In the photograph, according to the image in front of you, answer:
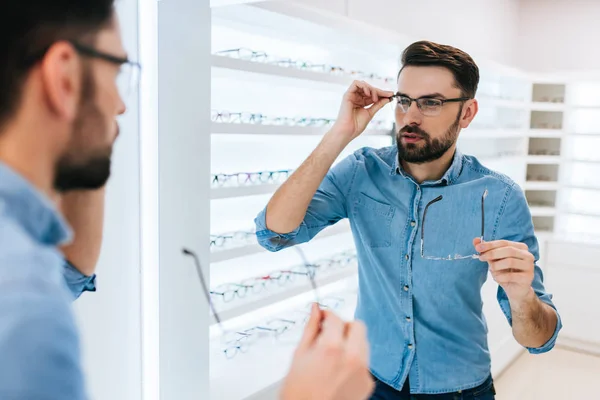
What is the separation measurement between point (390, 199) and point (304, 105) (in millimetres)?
827

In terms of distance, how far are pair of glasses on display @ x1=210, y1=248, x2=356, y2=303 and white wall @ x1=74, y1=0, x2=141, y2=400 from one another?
295mm

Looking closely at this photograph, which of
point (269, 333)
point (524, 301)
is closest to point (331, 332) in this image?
point (524, 301)

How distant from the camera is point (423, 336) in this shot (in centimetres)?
140

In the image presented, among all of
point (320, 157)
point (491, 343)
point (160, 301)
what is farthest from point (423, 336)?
point (491, 343)

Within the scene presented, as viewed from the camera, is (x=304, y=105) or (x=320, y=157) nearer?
(x=320, y=157)

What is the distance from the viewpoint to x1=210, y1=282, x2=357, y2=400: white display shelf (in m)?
1.73

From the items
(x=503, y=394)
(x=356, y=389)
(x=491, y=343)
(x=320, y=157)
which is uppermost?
(x=320, y=157)

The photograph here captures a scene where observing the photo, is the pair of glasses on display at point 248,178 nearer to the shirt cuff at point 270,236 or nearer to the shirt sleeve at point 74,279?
the shirt cuff at point 270,236

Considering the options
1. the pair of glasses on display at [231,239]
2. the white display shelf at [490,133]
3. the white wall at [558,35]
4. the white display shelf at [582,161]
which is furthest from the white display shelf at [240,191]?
the white wall at [558,35]

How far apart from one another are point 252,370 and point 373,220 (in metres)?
0.72

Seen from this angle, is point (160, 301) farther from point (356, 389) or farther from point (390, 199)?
point (356, 389)

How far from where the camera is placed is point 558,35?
14.4 ft

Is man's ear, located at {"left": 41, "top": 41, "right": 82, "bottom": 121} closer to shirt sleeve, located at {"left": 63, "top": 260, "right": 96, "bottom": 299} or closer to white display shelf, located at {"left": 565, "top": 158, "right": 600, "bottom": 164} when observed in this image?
shirt sleeve, located at {"left": 63, "top": 260, "right": 96, "bottom": 299}

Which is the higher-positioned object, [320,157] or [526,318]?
[320,157]
